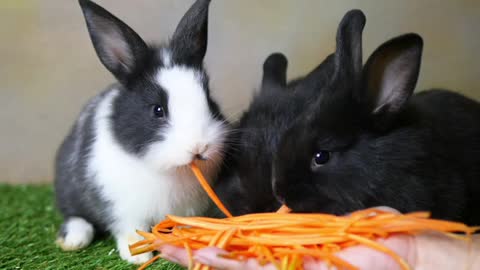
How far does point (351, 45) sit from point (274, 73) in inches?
16.2

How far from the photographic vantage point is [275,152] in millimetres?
1295

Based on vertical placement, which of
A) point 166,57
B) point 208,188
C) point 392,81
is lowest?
point 208,188

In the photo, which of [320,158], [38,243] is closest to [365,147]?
[320,158]

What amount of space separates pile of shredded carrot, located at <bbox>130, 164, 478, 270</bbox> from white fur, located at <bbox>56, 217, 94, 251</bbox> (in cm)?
54

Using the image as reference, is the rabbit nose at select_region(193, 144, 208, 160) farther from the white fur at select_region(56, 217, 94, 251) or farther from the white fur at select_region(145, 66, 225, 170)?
the white fur at select_region(56, 217, 94, 251)

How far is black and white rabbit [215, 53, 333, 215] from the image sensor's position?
1304mm

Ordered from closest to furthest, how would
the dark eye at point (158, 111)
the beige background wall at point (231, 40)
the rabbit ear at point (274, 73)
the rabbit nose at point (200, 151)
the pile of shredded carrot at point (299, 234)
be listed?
the pile of shredded carrot at point (299, 234)
the rabbit nose at point (200, 151)
the dark eye at point (158, 111)
the rabbit ear at point (274, 73)
the beige background wall at point (231, 40)

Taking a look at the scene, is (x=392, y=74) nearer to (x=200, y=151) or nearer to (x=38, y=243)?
(x=200, y=151)

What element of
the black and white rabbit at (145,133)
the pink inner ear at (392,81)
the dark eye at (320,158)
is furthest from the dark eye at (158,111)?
the pink inner ear at (392,81)

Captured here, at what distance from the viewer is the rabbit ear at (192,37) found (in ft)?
5.20

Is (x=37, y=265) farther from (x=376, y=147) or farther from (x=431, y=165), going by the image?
(x=431, y=165)

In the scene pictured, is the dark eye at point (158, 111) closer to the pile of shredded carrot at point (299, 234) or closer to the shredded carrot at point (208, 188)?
the shredded carrot at point (208, 188)

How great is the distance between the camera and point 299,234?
3.86 ft

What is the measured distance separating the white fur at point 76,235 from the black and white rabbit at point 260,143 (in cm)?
55
